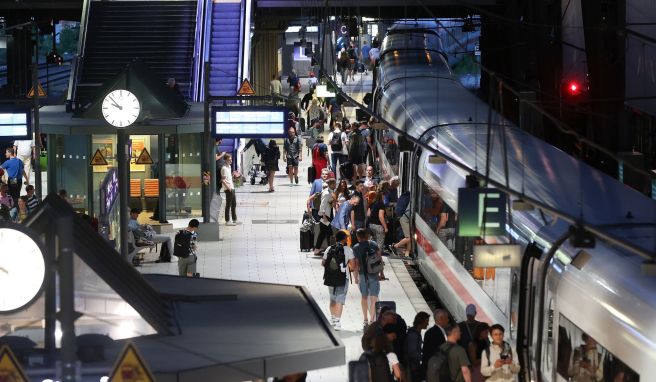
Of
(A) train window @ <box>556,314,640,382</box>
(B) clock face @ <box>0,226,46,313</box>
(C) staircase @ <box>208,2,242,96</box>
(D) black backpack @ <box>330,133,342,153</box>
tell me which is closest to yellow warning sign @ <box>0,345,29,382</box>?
(B) clock face @ <box>0,226,46,313</box>

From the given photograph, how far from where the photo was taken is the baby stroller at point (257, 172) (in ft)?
143

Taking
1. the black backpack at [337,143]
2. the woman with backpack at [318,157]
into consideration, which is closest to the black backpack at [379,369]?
the woman with backpack at [318,157]

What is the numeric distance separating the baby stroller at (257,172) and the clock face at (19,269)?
31.7 m

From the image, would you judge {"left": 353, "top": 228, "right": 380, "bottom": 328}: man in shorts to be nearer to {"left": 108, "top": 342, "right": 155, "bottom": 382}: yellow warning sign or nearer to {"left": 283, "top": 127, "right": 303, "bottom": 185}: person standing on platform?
{"left": 108, "top": 342, "right": 155, "bottom": 382}: yellow warning sign

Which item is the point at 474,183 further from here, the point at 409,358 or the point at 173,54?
the point at 173,54

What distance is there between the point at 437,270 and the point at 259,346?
1291 centimetres

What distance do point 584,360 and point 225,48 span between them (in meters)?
31.8

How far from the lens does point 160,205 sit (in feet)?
108

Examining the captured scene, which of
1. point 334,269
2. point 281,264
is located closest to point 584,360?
point 334,269

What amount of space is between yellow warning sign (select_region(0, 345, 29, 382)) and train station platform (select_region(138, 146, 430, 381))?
1019 centimetres

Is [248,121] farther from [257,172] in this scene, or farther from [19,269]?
[19,269]

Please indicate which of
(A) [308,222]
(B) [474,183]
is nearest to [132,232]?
(A) [308,222]

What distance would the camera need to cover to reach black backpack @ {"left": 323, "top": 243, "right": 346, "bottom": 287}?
73.4 ft

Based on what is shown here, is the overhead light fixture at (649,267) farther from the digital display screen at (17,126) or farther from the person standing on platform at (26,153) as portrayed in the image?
the person standing on platform at (26,153)
